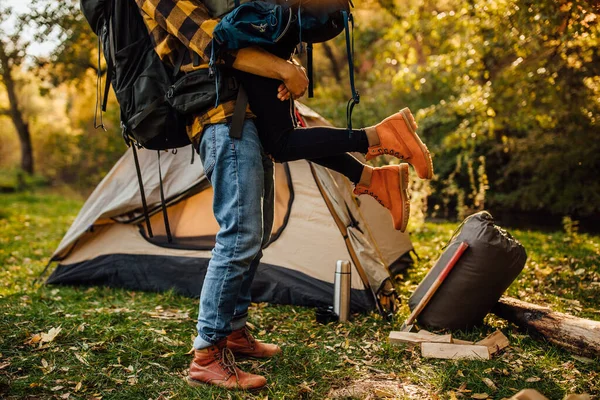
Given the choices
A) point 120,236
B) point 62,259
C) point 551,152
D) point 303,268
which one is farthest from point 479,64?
point 62,259

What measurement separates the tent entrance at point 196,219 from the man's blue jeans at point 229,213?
1.74 meters

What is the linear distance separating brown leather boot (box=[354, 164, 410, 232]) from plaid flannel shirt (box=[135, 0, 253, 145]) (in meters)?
0.73

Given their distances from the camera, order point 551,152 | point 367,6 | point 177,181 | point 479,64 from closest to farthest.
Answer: point 177,181, point 479,64, point 551,152, point 367,6

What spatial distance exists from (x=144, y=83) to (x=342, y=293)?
5.86 ft

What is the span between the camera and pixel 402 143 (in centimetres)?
235

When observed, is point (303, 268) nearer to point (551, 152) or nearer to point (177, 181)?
point (177, 181)

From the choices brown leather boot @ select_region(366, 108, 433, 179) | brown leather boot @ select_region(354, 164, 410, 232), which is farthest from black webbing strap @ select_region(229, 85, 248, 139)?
brown leather boot @ select_region(354, 164, 410, 232)

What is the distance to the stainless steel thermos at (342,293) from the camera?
10.7ft

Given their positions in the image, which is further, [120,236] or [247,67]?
[120,236]

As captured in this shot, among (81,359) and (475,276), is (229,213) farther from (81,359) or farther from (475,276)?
(475,276)

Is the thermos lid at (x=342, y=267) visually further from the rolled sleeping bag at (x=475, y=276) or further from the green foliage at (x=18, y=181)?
the green foliage at (x=18, y=181)

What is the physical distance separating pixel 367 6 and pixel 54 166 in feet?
42.6

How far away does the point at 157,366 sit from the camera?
2557 millimetres

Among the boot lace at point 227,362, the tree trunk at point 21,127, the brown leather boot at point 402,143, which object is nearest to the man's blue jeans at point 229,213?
the boot lace at point 227,362
